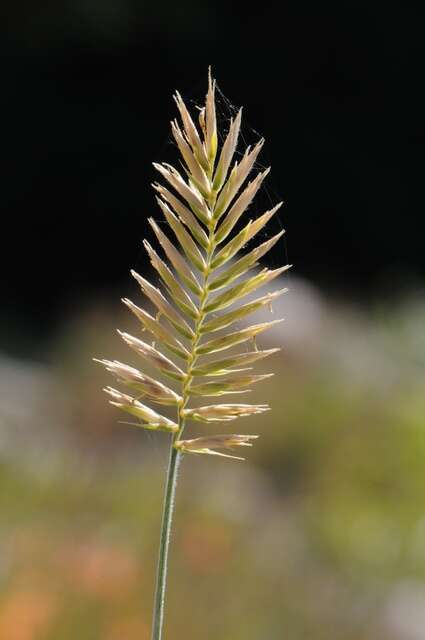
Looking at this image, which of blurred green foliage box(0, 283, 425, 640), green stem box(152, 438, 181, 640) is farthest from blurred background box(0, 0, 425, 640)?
green stem box(152, 438, 181, 640)

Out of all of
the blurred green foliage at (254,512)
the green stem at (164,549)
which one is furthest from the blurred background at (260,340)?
the green stem at (164,549)

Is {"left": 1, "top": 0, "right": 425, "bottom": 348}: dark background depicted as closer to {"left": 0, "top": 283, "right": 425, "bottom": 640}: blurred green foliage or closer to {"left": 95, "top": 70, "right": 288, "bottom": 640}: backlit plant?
{"left": 0, "top": 283, "right": 425, "bottom": 640}: blurred green foliage

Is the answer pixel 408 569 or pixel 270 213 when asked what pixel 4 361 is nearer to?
pixel 408 569

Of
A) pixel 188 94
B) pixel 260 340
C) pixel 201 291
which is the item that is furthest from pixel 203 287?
pixel 188 94

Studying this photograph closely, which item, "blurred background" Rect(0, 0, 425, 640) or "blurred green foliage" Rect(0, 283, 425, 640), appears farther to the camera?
"blurred background" Rect(0, 0, 425, 640)

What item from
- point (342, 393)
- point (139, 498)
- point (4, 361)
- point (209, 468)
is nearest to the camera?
point (139, 498)

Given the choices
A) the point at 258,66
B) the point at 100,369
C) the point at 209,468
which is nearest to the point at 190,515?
the point at 209,468
